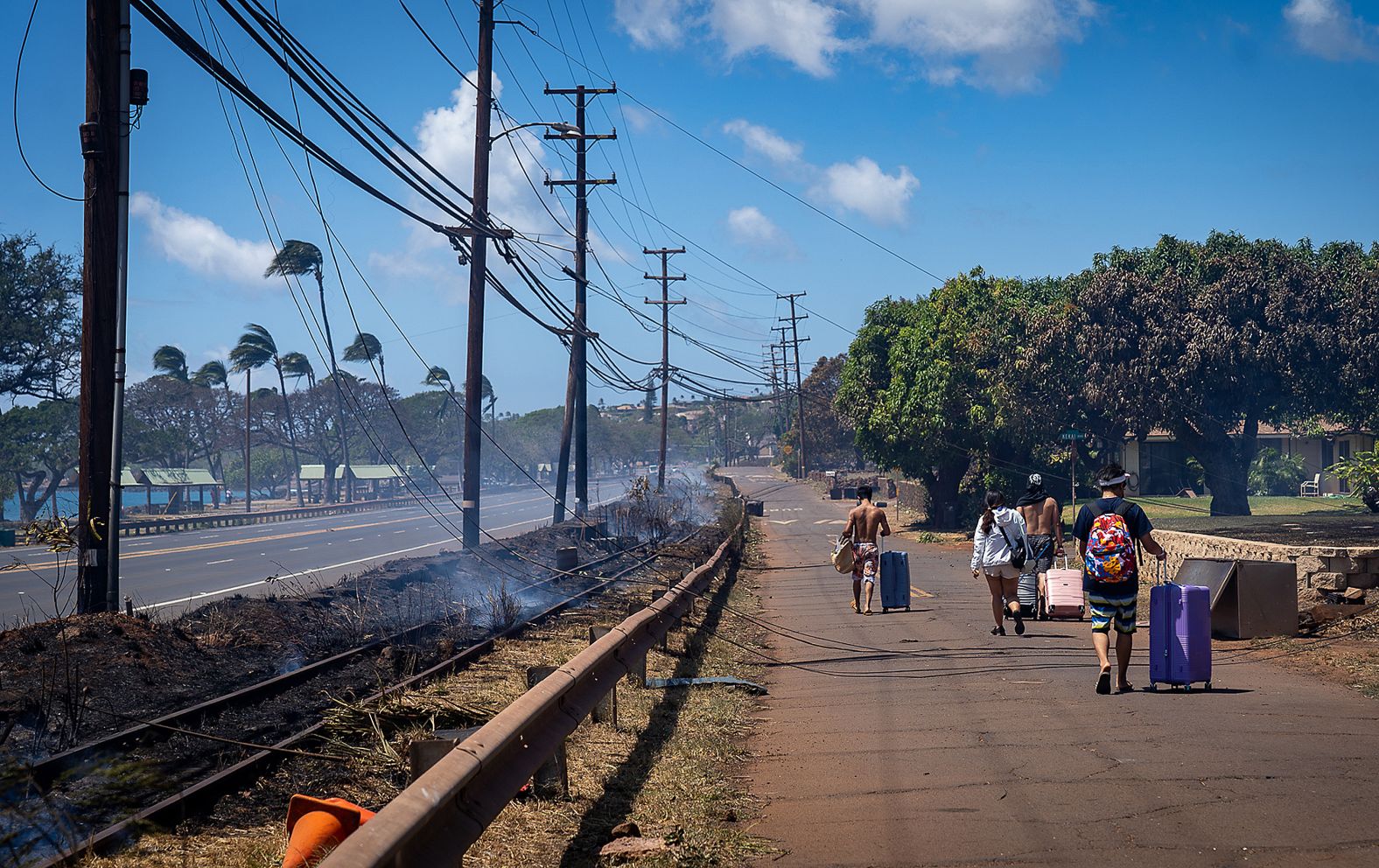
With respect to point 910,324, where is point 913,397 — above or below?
below

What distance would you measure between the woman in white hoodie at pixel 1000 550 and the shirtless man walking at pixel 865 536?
2505 mm

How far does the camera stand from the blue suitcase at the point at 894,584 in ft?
54.5

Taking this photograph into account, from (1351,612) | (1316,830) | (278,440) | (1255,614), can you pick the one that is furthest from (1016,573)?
(278,440)

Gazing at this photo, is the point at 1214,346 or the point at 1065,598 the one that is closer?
the point at 1065,598

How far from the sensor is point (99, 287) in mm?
11352

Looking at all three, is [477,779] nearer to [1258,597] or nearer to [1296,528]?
[1258,597]

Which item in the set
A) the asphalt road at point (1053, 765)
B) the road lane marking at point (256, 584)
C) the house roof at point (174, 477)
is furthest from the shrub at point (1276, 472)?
the house roof at point (174, 477)

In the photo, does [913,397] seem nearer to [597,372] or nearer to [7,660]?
[597,372]

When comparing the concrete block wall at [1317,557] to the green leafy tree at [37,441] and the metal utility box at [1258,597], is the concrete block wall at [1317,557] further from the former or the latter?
the green leafy tree at [37,441]

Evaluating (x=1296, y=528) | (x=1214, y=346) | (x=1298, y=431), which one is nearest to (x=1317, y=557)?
(x=1296, y=528)

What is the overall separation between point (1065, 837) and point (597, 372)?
36084mm

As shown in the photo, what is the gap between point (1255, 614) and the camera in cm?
1202

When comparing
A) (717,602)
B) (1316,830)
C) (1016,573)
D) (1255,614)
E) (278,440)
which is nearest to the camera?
(1316,830)

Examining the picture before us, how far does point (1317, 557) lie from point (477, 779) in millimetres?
12720
